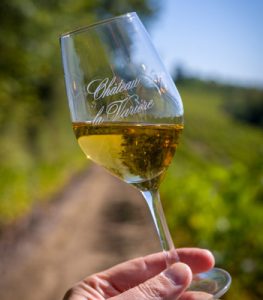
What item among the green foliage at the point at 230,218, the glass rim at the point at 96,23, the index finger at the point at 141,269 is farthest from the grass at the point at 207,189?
the glass rim at the point at 96,23

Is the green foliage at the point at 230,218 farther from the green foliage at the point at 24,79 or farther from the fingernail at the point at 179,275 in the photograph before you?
the fingernail at the point at 179,275

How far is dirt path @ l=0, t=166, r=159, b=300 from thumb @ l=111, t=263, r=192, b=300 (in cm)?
558

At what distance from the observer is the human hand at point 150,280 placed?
1.49 m

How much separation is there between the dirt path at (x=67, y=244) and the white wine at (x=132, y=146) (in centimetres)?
562

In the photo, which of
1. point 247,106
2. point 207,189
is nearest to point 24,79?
point 207,189

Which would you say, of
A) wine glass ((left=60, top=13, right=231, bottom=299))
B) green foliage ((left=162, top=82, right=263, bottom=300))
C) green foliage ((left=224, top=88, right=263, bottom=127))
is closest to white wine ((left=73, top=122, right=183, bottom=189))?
wine glass ((left=60, top=13, right=231, bottom=299))

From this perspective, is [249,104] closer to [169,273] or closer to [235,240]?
[235,240]

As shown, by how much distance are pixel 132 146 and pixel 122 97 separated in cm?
12

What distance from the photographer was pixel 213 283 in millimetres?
1659

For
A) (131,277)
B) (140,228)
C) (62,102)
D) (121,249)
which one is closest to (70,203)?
(140,228)

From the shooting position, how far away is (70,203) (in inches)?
544

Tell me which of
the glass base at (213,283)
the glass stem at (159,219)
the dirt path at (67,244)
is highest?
the glass stem at (159,219)

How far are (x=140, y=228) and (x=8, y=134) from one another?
956cm

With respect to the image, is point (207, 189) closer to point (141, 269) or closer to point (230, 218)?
point (230, 218)
